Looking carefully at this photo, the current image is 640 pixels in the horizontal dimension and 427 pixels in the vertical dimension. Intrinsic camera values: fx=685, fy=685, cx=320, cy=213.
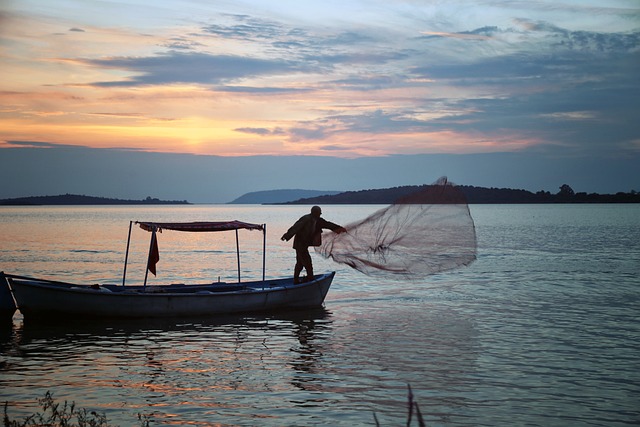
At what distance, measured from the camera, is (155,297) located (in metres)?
19.5

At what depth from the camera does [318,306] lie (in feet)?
74.3

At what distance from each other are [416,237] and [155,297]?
7.68 m

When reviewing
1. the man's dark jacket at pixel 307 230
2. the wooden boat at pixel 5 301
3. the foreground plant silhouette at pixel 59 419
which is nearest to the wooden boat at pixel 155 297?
the wooden boat at pixel 5 301

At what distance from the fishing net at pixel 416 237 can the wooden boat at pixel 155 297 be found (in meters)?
3.90

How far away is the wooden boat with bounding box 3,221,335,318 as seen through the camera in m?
18.8

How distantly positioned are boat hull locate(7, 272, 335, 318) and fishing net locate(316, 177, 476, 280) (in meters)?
3.84

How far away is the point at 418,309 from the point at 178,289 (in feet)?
26.5

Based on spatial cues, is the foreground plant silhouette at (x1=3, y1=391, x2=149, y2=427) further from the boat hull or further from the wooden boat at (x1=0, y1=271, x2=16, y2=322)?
the wooden boat at (x1=0, y1=271, x2=16, y2=322)

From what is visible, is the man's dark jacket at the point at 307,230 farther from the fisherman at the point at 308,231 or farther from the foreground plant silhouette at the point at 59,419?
the foreground plant silhouette at the point at 59,419

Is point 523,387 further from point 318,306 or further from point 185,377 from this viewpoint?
point 318,306

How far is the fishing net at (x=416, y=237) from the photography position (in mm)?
15750

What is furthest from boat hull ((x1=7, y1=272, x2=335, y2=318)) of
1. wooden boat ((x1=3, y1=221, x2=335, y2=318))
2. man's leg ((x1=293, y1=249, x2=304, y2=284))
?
man's leg ((x1=293, y1=249, x2=304, y2=284))

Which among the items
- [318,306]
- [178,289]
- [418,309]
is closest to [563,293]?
[418,309]

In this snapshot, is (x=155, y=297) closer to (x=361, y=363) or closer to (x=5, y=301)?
(x=5, y=301)
